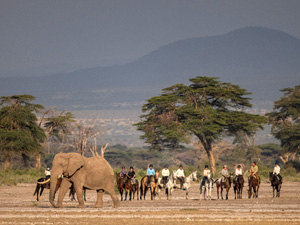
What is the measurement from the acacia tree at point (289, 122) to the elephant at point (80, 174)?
46.7m

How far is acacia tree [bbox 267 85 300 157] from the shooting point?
73.8 metres

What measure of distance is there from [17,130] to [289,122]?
31.4 m

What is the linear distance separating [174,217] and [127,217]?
1.55m

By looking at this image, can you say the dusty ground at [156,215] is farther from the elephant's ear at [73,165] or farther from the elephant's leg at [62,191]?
the elephant's ear at [73,165]

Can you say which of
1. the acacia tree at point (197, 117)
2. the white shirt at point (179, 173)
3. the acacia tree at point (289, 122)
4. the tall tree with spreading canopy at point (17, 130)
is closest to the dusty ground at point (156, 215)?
the white shirt at point (179, 173)

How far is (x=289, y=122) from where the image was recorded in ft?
261

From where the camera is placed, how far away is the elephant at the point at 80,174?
27.9 meters

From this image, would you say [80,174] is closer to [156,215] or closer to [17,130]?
[156,215]

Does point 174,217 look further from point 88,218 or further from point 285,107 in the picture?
point 285,107

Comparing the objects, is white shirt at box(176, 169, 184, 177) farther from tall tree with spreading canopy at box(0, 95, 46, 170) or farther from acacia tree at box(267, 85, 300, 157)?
acacia tree at box(267, 85, 300, 157)

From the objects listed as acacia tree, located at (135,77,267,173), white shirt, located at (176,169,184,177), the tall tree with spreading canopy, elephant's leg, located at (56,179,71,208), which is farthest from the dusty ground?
acacia tree, located at (135,77,267,173)

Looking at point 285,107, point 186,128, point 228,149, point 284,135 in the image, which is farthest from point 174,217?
point 228,149

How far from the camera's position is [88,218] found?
23906mm

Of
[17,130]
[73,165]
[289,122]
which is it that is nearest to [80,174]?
[73,165]
